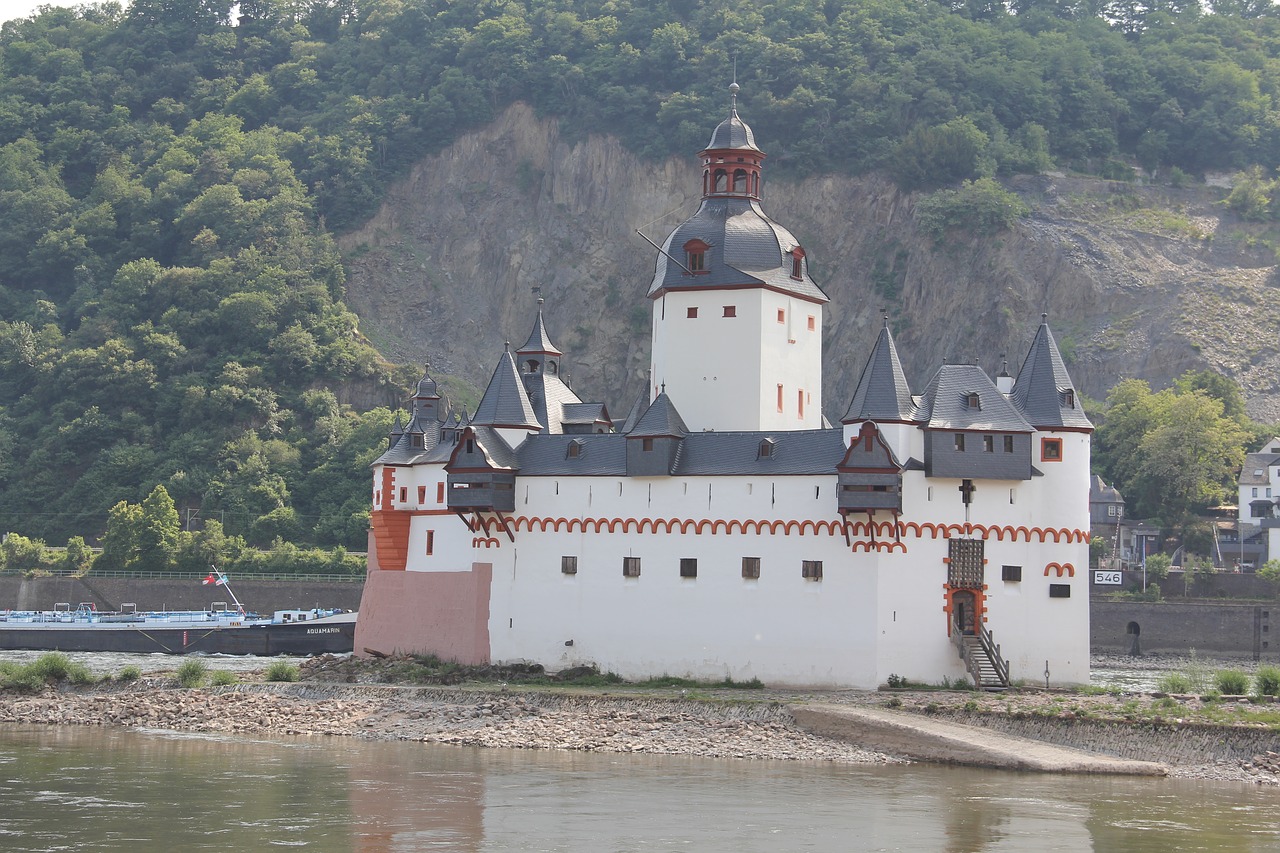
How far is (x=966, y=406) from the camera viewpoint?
53.5 meters

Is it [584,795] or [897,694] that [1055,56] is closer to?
[897,694]

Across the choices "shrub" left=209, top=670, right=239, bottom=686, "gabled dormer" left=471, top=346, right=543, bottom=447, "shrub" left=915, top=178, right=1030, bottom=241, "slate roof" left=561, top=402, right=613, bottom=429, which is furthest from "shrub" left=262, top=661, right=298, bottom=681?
"shrub" left=915, top=178, right=1030, bottom=241

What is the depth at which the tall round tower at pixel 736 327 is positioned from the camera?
59281 millimetres

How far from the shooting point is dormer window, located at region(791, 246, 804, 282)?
60.8 meters

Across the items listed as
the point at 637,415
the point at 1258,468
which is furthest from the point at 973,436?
the point at 1258,468

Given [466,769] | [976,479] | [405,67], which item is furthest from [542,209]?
[466,769]

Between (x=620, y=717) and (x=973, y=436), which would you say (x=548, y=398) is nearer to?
(x=973, y=436)

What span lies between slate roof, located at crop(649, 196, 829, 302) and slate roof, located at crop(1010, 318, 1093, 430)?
25.7 feet

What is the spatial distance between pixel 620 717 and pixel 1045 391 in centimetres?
1734

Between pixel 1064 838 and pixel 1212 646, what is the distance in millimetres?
52447

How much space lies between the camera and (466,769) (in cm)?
4256

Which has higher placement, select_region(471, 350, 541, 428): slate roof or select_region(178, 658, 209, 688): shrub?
select_region(471, 350, 541, 428): slate roof

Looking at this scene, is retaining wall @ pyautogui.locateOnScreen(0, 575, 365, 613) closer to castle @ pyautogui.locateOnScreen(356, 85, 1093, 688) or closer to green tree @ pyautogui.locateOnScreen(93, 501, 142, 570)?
green tree @ pyautogui.locateOnScreen(93, 501, 142, 570)

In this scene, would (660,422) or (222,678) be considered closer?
(660,422)
